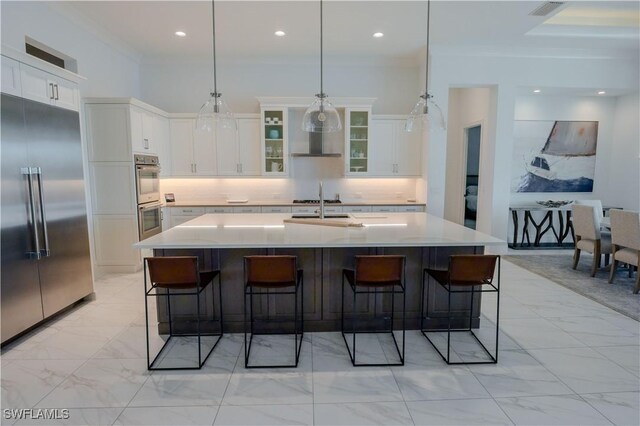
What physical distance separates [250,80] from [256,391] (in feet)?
17.0

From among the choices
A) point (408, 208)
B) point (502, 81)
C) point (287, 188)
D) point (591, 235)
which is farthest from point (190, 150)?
point (591, 235)

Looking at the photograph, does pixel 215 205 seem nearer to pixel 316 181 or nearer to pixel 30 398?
pixel 316 181

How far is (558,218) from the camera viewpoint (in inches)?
265

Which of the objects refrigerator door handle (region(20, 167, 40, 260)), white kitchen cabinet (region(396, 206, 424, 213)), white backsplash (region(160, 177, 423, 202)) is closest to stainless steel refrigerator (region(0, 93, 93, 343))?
refrigerator door handle (region(20, 167, 40, 260))

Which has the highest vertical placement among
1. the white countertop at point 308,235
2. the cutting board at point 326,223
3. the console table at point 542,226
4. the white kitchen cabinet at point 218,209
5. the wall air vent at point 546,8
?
the wall air vent at point 546,8

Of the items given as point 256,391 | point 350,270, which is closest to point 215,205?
point 350,270

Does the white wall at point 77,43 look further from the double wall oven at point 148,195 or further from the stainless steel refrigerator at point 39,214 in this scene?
the double wall oven at point 148,195

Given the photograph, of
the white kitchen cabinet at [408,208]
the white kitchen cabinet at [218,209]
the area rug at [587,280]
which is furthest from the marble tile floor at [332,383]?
the white kitchen cabinet at [408,208]

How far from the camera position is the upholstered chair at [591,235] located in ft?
15.4

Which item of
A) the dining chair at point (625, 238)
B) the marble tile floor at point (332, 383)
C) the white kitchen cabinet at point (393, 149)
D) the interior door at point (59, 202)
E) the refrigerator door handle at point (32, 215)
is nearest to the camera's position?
the marble tile floor at point (332, 383)

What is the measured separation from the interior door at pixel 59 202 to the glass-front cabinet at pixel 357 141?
12.2 ft

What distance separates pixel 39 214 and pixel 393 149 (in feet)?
15.8

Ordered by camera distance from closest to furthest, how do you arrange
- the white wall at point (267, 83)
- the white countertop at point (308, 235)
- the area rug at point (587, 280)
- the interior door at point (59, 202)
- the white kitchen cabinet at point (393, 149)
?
A: the white countertop at point (308, 235) < the interior door at point (59, 202) < the area rug at point (587, 280) < the white kitchen cabinet at point (393, 149) < the white wall at point (267, 83)

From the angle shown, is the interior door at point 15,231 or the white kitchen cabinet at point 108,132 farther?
the white kitchen cabinet at point 108,132
